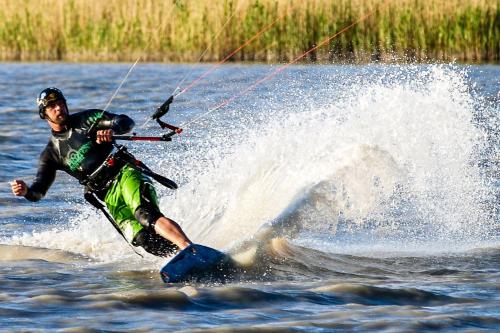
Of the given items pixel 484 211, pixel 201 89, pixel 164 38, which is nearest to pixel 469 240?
pixel 484 211

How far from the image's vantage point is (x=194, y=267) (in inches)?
306

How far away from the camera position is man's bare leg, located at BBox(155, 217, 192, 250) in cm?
796

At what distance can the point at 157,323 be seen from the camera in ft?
22.0

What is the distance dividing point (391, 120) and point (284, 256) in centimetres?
224

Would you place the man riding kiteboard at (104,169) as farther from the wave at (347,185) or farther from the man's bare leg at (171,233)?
the wave at (347,185)

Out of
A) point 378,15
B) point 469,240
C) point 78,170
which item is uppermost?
point 378,15

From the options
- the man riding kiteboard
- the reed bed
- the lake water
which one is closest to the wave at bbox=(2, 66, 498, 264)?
the lake water

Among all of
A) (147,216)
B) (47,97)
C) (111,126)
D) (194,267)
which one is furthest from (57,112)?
(194,267)

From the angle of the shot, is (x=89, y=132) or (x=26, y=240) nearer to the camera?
(x=89, y=132)

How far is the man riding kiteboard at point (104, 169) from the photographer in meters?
→ 8.31

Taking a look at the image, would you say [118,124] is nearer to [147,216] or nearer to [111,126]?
[111,126]

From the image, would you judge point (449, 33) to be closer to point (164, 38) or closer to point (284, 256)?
point (164, 38)

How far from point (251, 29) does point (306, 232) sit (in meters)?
12.6

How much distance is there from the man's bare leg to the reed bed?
12.2 m
